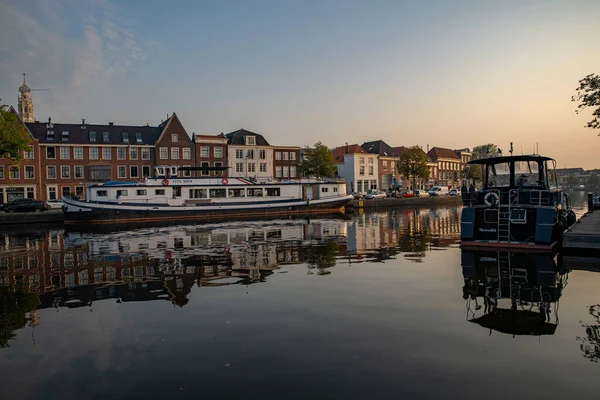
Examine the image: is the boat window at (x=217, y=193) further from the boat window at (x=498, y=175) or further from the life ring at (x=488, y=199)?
the life ring at (x=488, y=199)

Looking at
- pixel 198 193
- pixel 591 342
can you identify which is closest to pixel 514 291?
pixel 591 342

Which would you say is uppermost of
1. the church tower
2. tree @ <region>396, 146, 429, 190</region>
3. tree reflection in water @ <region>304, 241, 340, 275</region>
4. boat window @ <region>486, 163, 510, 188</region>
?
the church tower

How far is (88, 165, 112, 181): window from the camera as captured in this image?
61.1m

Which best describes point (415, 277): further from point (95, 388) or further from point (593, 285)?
point (95, 388)

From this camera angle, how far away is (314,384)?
687cm

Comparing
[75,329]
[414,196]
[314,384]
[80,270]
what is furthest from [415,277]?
[414,196]

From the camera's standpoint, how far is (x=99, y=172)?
202 ft

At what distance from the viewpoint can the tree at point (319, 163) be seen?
70062 mm

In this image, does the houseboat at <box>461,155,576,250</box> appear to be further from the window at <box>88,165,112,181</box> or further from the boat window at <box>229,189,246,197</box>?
the window at <box>88,165,112,181</box>

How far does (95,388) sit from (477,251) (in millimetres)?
17231

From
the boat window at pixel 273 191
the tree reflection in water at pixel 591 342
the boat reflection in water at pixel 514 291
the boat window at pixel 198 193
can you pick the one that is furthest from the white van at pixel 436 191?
the tree reflection in water at pixel 591 342

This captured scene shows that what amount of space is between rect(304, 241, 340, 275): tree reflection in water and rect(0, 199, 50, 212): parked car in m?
37.6

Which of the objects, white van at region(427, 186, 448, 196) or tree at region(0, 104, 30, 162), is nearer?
tree at region(0, 104, 30, 162)

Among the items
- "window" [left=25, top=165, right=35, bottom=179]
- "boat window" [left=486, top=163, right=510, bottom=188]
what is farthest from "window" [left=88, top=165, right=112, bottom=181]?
"boat window" [left=486, top=163, right=510, bottom=188]
